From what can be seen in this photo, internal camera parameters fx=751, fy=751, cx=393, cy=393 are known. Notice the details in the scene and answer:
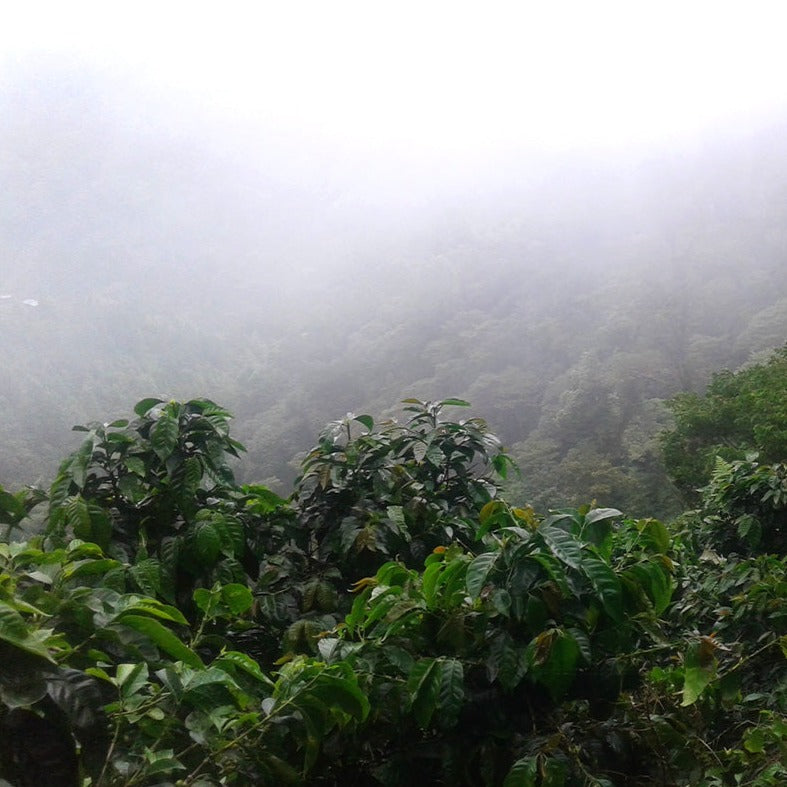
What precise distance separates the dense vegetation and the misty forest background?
605 cm

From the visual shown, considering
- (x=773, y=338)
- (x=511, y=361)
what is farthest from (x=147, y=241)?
(x=773, y=338)

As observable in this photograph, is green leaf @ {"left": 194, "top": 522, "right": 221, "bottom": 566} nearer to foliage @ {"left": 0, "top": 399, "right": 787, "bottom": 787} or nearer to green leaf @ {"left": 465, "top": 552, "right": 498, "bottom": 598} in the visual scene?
foliage @ {"left": 0, "top": 399, "right": 787, "bottom": 787}

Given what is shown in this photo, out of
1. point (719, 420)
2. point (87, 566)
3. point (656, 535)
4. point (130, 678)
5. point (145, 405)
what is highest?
point (145, 405)

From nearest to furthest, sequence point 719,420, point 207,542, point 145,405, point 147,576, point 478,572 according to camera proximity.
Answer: point 478,572 → point 147,576 → point 207,542 → point 145,405 → point 719,420

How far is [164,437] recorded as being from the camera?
2230 mm

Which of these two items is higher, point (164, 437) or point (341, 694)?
→ point (164, 437)

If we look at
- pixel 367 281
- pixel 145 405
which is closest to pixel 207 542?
pixel 145 405

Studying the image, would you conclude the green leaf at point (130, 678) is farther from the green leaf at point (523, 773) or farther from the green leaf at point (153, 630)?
the green leaf at point (523, 773)

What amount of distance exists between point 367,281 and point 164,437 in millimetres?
15877

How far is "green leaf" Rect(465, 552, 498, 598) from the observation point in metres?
1.41

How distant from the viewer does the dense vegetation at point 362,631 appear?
1028 mm

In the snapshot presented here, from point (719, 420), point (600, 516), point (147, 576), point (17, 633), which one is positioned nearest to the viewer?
point (17, 633)

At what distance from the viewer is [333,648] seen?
147cm

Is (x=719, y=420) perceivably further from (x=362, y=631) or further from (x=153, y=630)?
(x=153, y=630)
